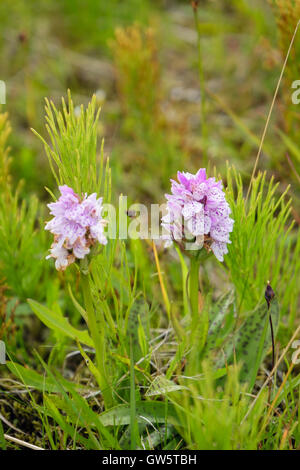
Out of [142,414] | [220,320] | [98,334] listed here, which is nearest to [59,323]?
[98,334]

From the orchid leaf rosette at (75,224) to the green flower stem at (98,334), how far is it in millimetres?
58

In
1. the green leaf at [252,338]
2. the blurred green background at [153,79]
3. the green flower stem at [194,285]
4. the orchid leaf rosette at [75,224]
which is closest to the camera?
the orchid leaf rosette at [75,224]

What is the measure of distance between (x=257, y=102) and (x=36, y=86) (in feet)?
4.14

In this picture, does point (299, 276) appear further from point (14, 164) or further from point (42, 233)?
point (14, 164)

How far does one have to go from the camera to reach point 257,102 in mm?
2604

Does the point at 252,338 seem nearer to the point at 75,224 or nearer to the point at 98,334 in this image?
the point at 98,334

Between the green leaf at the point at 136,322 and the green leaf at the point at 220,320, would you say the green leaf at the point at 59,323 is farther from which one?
the green leaf at the point at 220,320

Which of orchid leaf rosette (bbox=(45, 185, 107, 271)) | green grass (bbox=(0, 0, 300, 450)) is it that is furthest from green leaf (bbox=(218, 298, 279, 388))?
orchid leaf rosette (bbox=(45, 185, 107, 271))

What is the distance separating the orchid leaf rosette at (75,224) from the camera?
850 millimetres

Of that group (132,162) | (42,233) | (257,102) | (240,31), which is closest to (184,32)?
(240,31)

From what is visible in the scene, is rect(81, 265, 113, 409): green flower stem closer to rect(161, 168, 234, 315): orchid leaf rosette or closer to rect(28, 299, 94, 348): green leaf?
rect(28, 299, 94, 348): green leaf

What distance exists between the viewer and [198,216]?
0.90m

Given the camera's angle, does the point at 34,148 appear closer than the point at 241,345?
No

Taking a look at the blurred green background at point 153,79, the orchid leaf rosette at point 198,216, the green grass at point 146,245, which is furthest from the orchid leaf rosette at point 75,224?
the blurred green background at point 153,79
